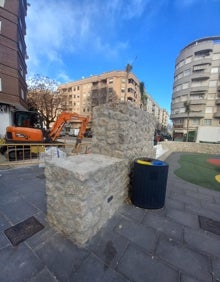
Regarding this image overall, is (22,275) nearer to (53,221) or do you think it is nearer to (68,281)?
(68,281)

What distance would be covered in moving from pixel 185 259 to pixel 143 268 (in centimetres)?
67

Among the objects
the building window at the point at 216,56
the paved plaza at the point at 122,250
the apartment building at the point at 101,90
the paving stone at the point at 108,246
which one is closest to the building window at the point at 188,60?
the building window at the point at 216,56

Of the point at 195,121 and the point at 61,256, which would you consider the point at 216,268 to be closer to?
the point at 61,256

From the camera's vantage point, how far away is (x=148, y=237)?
7.81 feet

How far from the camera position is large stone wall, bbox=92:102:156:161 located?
3.04 metres

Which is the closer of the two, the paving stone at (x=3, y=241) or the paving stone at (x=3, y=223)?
the paving stone at (x=3, y=241)

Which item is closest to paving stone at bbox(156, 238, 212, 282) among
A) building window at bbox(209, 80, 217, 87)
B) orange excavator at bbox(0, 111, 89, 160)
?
orange excavator at bbox(0, 111, 89, 160)

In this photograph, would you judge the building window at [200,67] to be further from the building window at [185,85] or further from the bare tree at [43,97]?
the bare tree at [43,97]

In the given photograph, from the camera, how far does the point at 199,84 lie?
35.6 meters

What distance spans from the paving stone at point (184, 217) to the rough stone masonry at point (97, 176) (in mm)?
1113

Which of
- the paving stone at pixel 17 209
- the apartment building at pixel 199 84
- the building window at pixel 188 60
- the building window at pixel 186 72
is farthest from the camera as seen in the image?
the building window at pixel 186 72

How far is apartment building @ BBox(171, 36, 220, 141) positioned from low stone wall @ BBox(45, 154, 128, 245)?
123 feet

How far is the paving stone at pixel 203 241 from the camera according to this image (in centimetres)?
219

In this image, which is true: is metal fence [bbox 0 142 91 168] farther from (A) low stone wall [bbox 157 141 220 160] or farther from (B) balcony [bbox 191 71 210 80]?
(B) balcony [bbox 191 71 210 80]
